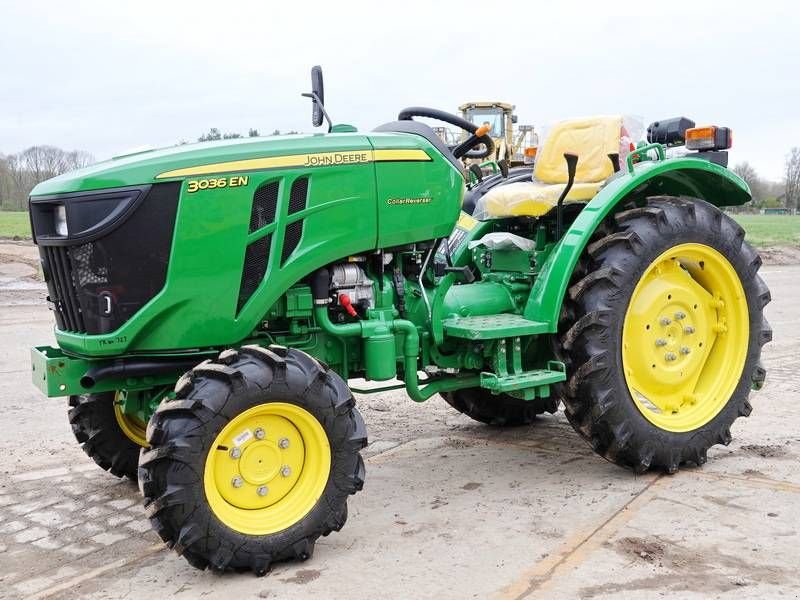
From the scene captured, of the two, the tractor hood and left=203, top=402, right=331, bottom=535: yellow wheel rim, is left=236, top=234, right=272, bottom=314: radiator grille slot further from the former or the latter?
left=203, top=402, right=331, bottom=535: yellow wheel rim

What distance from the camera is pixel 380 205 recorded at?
3.70 m

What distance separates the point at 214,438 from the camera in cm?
307

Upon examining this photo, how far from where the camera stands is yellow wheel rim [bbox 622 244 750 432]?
14.3ft

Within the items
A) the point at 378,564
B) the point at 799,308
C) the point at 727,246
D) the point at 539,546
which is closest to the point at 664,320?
the point at 727,246

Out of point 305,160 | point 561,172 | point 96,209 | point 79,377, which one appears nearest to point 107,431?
point 79,377

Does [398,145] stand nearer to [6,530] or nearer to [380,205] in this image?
[380,205]

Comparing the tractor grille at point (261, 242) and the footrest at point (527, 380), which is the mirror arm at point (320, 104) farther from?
the footrest at point (527, 380)

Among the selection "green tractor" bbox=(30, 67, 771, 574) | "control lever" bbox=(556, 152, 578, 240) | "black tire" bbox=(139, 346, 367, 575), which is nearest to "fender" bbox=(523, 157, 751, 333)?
"green tractor" bbox=(30, 67, 771, 574)

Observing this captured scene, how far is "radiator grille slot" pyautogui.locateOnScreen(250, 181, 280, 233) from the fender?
57.3 inches

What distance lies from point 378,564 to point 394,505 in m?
0.70

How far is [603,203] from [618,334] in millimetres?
647

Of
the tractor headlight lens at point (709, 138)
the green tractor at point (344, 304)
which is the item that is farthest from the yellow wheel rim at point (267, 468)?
the tractor headlight lens at point (709, 138)

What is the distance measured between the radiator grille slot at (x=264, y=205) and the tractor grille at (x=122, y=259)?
31 cm

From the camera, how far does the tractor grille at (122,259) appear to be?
3.19 metres
